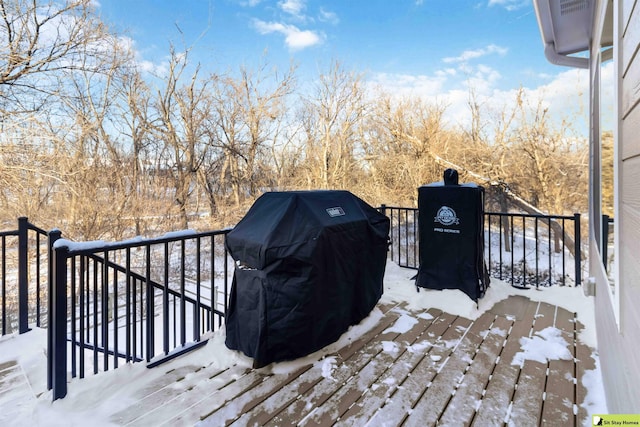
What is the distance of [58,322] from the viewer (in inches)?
71.0

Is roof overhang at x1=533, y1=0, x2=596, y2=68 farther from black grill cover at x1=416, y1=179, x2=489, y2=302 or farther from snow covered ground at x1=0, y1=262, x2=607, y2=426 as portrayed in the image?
snow covered ground at x1=0, y1=262, x2=607, y2=426

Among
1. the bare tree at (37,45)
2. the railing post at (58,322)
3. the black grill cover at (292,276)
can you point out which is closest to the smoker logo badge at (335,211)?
the black grill cover at (292,276)

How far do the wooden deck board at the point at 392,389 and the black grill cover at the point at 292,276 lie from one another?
0.20m

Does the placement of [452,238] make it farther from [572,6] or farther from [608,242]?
[572,6]

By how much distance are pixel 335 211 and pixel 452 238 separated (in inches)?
58.1

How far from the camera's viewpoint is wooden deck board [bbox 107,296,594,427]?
5.43 ft

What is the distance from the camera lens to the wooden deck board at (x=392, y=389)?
65.2 inches

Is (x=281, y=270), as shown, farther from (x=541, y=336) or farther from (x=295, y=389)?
(x=541, y=336)

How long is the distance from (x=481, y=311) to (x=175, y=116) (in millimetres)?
11251

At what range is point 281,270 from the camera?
2.03m

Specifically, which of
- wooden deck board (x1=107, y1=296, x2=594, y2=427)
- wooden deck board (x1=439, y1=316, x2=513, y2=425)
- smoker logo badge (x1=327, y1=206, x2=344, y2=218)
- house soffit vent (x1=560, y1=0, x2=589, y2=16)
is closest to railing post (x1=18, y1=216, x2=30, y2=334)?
wooden deck board (x1=107, y1=296, x2=594, y2=427)

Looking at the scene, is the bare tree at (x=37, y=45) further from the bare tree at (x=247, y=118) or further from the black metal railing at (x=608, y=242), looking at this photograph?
the black metal railing at (x=608, y=242)

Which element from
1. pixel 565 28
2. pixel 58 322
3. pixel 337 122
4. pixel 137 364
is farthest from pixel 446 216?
pixel 337 122

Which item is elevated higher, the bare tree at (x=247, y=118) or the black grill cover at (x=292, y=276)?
the bare tree at (x=247, y=118)
